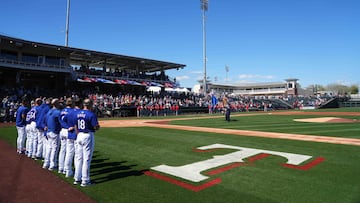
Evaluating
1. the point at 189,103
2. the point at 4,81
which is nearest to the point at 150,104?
the point at 189,103

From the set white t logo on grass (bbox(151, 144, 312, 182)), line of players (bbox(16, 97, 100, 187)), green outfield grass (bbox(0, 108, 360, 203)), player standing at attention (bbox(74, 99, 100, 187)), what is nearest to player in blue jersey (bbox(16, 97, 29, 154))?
line of players (bbox(16, 97, 100, 187))

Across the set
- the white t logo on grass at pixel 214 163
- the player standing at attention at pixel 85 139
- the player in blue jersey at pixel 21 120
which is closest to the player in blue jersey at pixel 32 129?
the player in blue jersey at pixel 21 120

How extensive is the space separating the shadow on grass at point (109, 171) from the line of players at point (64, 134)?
1.42 feet

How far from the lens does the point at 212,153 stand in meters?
7.23

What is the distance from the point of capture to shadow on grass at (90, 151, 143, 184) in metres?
5.32

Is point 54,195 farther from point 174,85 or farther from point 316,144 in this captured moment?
point 174,85

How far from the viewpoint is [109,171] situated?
19.0 feet

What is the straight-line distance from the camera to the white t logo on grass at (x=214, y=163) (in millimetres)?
5286

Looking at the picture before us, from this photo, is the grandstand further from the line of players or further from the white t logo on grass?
the white t logo on grass

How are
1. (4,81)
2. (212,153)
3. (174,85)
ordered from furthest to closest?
(174,85) → (4,81) → (212,153)

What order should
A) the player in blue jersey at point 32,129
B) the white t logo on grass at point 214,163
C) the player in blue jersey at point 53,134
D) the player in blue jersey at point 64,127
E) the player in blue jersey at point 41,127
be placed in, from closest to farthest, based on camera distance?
the white t logo on grass at point 214,163, the player in blue jersey at point 64,127, the player in blue jersey at point 53,134, the player in blue jersey at point 41,127, the player in blue jersey at point 32,129

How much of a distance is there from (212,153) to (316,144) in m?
3.92

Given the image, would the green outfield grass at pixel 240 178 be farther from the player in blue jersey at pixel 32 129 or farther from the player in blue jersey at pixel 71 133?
the player in blue jersey at pixel 32 129

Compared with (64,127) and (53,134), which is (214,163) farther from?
(53,134)
